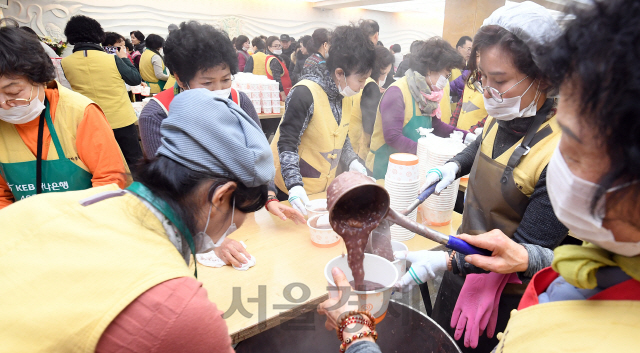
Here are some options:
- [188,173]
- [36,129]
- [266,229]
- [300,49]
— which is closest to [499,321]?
[266,229]

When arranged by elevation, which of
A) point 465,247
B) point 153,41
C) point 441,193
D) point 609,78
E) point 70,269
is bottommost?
point 441,193

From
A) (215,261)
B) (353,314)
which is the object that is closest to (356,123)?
(215,261)

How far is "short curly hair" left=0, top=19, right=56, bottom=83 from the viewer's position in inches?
65.8

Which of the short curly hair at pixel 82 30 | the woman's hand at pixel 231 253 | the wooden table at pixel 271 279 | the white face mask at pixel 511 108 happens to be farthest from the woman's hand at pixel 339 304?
the short curly hair at pixel 82 30

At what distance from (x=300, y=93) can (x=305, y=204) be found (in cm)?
80

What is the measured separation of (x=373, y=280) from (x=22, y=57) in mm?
2060

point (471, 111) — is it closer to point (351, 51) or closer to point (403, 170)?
point (351, 51)

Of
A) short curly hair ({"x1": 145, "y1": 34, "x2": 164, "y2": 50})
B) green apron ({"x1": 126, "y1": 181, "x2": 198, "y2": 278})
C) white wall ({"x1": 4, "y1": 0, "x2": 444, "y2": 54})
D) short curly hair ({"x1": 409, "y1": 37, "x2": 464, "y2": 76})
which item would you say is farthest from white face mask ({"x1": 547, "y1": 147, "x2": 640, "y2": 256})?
white wall ({"x1": 4, "y1": 0, "x2": 444, "y2": 54})

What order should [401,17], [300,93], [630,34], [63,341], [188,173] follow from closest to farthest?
[630,34], [63,341], [188,173], [300,93], [401,17]

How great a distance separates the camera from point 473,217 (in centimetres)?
174

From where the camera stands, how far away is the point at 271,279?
1.65m

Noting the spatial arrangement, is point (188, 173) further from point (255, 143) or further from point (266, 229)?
point (266, 229)

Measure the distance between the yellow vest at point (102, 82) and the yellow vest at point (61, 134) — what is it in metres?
2.49

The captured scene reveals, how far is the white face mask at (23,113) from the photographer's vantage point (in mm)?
1746
